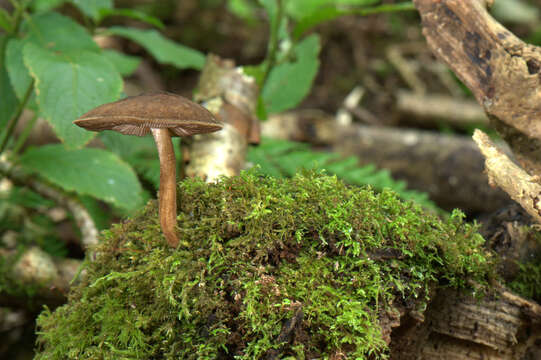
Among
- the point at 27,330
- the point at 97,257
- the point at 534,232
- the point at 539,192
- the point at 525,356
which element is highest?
the point at 539,192

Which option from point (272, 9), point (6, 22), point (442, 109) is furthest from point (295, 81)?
point (442, 109)

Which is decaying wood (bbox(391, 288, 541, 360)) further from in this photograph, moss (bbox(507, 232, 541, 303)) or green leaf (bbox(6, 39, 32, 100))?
green leaf (bbox(6, 39, 32, 100))

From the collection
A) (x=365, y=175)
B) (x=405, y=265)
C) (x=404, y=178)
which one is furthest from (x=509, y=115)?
(x=404, y=178)

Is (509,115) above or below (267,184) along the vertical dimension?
above

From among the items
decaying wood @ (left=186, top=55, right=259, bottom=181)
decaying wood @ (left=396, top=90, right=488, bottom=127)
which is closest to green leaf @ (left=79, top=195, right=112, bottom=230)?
decaying wood @ (left=186, top=55, right=259, bottom=181)

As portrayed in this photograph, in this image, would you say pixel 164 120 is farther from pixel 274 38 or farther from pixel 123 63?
pixel 123 63

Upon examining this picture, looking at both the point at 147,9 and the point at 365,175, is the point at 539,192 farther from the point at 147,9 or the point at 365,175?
the point at 147,9
